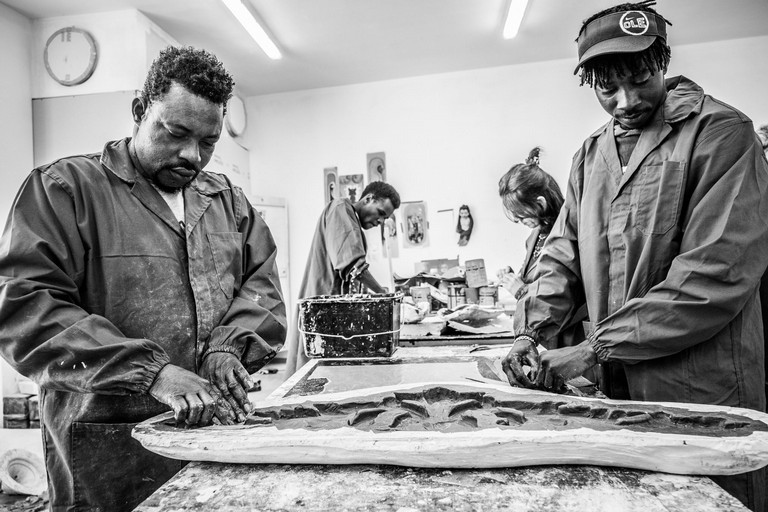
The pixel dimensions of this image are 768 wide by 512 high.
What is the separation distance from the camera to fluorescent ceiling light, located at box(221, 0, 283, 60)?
4.19 meters

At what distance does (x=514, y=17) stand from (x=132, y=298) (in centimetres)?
465

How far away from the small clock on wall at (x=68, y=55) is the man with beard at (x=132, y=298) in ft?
11.9

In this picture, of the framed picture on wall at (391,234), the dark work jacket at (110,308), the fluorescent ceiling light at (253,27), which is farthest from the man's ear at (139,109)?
the framed picture on wall at (391,234)

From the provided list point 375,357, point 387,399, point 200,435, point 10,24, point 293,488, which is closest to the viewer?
point 293,488

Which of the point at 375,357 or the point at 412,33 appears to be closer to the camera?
the point at 375,357

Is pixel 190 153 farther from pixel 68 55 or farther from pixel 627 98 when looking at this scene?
pixel 68 55

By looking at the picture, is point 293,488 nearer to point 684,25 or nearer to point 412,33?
point 412,33

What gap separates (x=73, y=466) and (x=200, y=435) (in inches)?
17.3

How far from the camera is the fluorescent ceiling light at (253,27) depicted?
4.19m

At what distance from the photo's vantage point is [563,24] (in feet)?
16.7

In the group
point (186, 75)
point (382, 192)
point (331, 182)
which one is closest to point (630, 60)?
point (186, 75)

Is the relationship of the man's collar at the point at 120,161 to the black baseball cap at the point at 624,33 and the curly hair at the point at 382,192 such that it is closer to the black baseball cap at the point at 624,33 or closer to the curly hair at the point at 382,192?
the black baseball cap at the point at 624,33

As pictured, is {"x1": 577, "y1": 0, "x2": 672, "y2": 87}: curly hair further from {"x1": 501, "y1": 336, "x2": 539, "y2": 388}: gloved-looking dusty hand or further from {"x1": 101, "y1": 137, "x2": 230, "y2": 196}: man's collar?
{"x1": 101, "y1": 137, "x2": 230, "y2": 196}: man's collar

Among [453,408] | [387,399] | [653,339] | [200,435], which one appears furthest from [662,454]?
[200,435]
